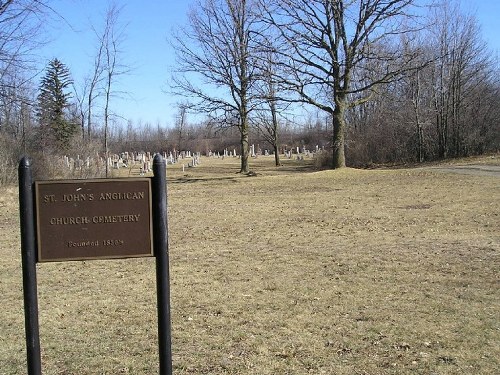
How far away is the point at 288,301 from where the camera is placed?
5512 mm

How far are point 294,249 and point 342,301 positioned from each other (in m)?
2.96

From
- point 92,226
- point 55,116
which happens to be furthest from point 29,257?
point 55,116

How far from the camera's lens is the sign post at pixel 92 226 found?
3.23 m

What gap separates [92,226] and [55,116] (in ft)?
120

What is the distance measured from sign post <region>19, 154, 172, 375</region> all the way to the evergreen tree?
93.6 feet

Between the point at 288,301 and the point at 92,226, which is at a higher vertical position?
the point at 92,226

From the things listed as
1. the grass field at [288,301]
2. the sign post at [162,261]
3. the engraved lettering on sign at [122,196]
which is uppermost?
the engraved lettering on sign at [122,196]

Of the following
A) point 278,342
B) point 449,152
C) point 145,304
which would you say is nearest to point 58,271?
point 145,304

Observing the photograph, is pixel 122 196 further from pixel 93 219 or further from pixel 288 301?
pixel 288 301

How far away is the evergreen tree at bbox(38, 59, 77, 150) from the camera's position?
33688 millimetres

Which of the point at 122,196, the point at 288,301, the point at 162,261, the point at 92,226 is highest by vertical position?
the point at 122,196

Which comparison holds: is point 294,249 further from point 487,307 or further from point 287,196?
point 287,196

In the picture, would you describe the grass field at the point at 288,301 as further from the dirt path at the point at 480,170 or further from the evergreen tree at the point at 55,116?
the evergreen tree at the point at 55,116

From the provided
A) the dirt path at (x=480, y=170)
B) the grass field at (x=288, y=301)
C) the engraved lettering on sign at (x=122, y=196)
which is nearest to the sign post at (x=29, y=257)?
the engraved lettering on sign at (x=122, y=196)
